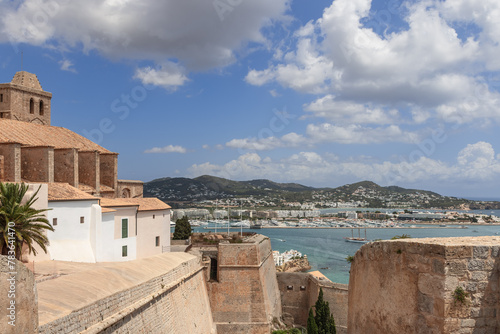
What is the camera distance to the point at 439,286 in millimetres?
3203

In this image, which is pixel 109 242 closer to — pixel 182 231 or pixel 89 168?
pixel 89 168

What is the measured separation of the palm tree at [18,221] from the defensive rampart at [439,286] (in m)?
8.38

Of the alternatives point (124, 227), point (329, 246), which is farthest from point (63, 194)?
point (329, 246)

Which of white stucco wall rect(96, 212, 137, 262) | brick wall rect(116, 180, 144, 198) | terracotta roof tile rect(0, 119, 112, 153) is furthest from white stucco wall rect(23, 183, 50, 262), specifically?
brick wall rect(116, 180, 144, 198)

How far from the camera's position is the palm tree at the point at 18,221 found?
945 centimetres

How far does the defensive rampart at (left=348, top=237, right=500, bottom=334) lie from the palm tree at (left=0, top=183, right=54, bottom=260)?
8377 millimetres

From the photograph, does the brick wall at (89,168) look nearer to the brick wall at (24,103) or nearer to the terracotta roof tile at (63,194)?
the brick wall at (24,103)

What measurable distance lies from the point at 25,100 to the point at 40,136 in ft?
15.0

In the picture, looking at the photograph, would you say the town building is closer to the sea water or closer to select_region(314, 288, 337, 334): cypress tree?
select_region(314, 288, 337, 334): cypress tree

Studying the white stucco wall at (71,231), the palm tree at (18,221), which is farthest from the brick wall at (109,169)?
the palm tree at (18,221)

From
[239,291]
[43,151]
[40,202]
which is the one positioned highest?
[43,151]

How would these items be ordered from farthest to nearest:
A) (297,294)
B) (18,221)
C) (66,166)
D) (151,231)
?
(297,294), (151,231), (66,166), (18,221)

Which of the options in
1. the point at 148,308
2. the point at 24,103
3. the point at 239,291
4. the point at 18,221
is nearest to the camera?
the point at 148,308

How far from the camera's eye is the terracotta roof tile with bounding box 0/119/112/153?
16.7m
